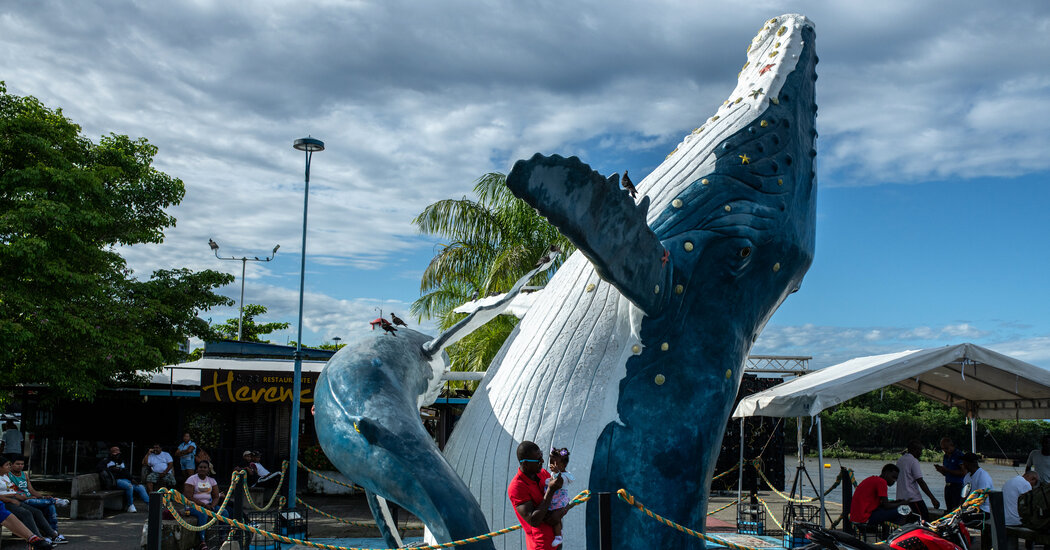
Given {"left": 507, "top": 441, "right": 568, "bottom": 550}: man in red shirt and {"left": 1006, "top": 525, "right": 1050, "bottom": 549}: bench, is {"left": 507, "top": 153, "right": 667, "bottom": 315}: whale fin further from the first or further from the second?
{"left": 1006, "top": 525, "right": 1050, "bottom": 549}: bench

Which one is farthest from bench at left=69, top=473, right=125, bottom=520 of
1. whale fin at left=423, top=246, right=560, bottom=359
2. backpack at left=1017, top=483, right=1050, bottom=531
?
backpack at left=1017, top=483, right=1050, bottom=531

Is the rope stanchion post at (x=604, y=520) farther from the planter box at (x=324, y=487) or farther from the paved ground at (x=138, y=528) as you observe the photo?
the planter box at (x=324, y=487)

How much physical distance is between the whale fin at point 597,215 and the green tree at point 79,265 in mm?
13523

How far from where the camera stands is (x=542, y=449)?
4613 mm

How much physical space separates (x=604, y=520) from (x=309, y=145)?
422 inches

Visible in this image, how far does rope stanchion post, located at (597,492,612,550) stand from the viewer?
4.34 m

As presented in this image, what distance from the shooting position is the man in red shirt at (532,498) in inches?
170

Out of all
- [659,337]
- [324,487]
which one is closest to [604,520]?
[659,337]

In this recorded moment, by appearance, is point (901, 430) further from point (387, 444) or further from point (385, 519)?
point (387, 444)

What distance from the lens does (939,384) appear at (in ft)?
45.8

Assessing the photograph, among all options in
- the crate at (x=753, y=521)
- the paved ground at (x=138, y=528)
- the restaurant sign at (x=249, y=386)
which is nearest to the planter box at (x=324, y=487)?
the paved ground at (x=138, y=528)

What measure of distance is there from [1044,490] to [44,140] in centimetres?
1806

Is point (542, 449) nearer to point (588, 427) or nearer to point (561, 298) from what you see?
point (588, 427)

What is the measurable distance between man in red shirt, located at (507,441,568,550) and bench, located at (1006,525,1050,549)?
8.22m
